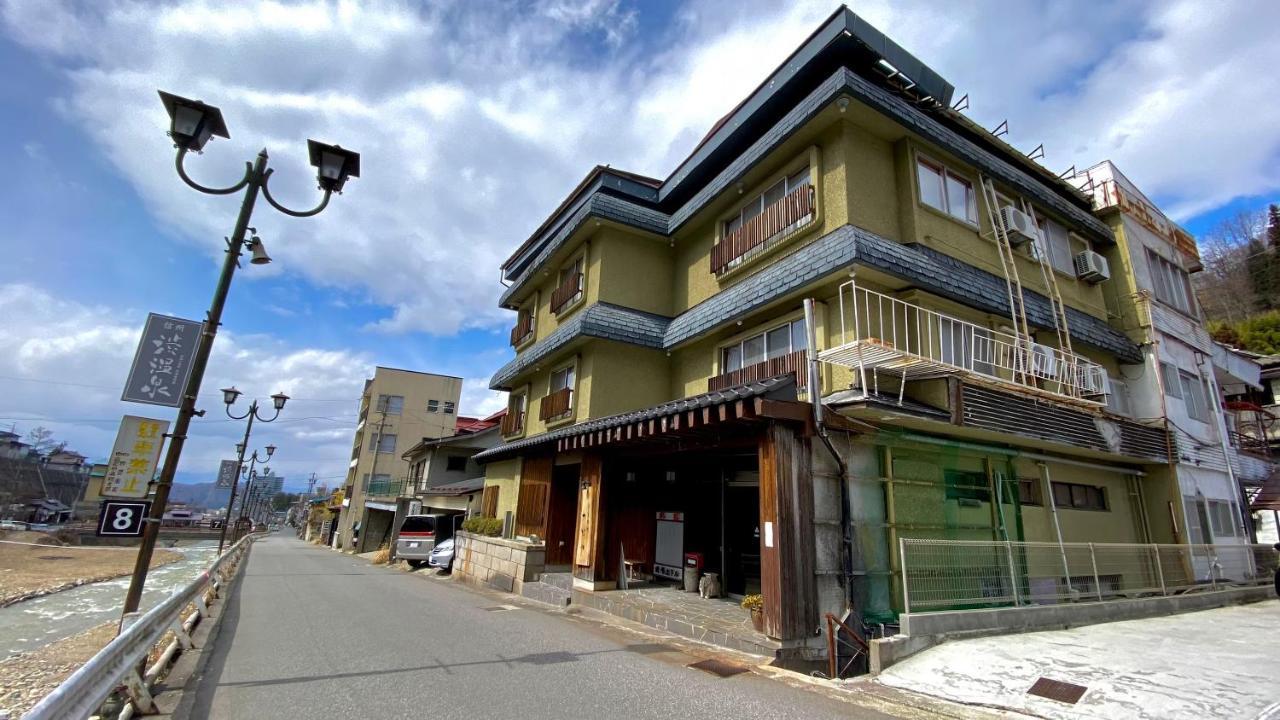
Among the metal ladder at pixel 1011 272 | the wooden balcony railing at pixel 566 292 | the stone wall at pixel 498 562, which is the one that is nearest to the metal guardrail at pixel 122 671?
the stone wall at pixel 498 562

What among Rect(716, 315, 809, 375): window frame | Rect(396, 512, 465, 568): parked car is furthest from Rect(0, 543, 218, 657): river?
Rect(716, 315, 809, 375): window frame

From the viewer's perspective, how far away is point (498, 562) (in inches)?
601

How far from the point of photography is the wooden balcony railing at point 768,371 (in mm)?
10438

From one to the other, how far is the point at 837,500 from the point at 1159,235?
15.8 m

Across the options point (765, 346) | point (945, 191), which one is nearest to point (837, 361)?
point (765, 346)

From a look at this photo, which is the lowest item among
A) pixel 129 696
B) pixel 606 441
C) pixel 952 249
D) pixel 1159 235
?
pixel 129 696

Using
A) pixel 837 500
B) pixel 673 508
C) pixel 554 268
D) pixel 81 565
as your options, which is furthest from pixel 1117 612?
pixel 81 565

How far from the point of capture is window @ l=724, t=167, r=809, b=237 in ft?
38.3

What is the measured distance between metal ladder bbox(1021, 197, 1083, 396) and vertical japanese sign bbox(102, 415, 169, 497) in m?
15.0

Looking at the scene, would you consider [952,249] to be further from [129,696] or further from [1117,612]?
[129,696]

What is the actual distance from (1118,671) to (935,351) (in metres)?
5.31

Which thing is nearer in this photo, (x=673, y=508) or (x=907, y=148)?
(x=907, y=148)

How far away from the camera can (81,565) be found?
1035 inches

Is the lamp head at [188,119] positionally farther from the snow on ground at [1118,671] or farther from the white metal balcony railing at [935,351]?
the snow on ground at [1118,671]
